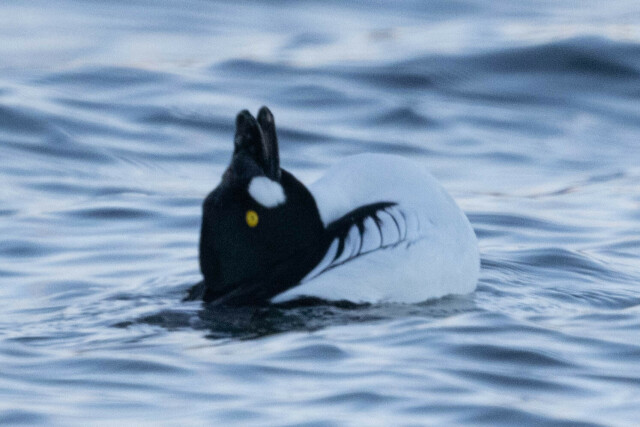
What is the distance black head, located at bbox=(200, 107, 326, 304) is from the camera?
463cm

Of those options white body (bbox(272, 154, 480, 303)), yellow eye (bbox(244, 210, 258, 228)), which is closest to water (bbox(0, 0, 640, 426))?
white body (bbox(272, 154, 480, 303))

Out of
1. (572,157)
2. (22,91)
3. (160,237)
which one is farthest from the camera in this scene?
(22,91)

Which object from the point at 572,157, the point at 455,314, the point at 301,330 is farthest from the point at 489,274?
the point at 572,157

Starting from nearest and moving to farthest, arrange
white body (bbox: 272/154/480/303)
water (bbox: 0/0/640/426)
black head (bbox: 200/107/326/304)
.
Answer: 1. water (bbox: 0/0/640/426)
2. black head (bbox: 200/107/326/304)
3. white body (bbox: 272/154/480/303)

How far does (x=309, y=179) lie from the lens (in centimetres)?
827

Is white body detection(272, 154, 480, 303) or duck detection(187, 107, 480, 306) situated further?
white body detection(272, 154, 480, 303)

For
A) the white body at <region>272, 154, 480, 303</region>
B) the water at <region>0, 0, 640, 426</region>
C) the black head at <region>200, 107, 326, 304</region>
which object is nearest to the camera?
the water at <region>0, 0, 640, 426</region>

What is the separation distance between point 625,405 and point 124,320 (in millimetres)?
1925

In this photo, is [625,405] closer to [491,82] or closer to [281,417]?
[281,417]

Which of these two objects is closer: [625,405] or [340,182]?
[625,405]

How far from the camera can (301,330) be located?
4520 mm

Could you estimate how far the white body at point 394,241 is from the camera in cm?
479

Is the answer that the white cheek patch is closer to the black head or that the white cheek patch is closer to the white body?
the black head

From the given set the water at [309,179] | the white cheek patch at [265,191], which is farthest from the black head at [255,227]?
the water at [309,179]
